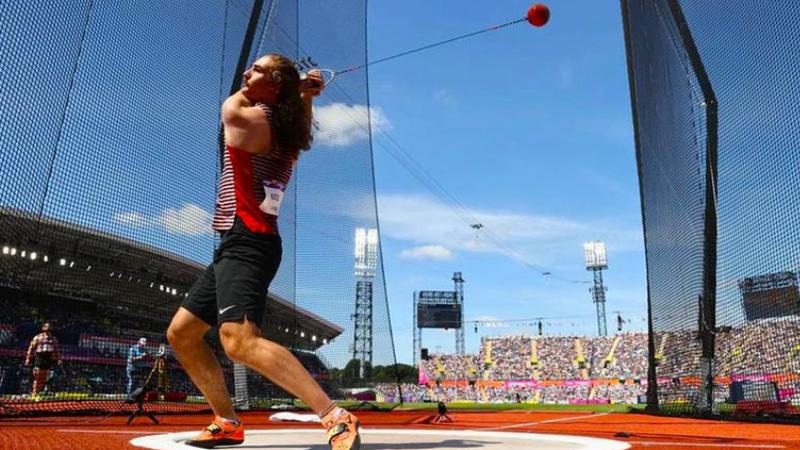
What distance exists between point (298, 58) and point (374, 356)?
435cm

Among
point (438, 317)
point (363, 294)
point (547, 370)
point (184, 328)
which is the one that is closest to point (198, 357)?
point (184, 328)

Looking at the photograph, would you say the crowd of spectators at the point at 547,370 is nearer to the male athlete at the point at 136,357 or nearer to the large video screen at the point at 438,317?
the large video screen at the point at 438,317

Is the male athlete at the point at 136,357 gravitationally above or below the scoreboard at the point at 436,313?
below

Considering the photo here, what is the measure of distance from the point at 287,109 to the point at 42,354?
267 inches

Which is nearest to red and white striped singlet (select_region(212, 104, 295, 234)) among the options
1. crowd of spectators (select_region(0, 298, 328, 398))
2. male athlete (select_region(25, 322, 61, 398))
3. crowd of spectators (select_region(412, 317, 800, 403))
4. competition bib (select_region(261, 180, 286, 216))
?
competition bib (select_region(261, 180, 286, 216))

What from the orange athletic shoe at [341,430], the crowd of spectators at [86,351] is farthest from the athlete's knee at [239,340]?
the crowd of spectators at [86,351]

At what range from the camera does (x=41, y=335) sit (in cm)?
703

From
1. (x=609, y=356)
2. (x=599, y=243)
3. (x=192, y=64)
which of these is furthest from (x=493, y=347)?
(x=192, y=64)

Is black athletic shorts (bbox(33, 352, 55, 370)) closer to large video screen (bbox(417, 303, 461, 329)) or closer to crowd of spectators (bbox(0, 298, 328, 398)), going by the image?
crowd of spectators (bbox(0, 298, 328, 398))

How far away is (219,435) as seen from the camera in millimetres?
2205

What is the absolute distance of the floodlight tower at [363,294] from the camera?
8.44 m

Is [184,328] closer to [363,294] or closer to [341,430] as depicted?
[341,430]

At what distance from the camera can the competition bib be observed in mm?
2064

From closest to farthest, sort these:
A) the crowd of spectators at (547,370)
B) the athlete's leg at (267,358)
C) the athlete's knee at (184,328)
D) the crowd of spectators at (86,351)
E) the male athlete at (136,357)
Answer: the athlete's leg at (267,358) → the athlete's knee at (184,328) → the crowd of spectators at (86,351) → the male athlete at (136,357) → the crowd of spectators at (547,370)
